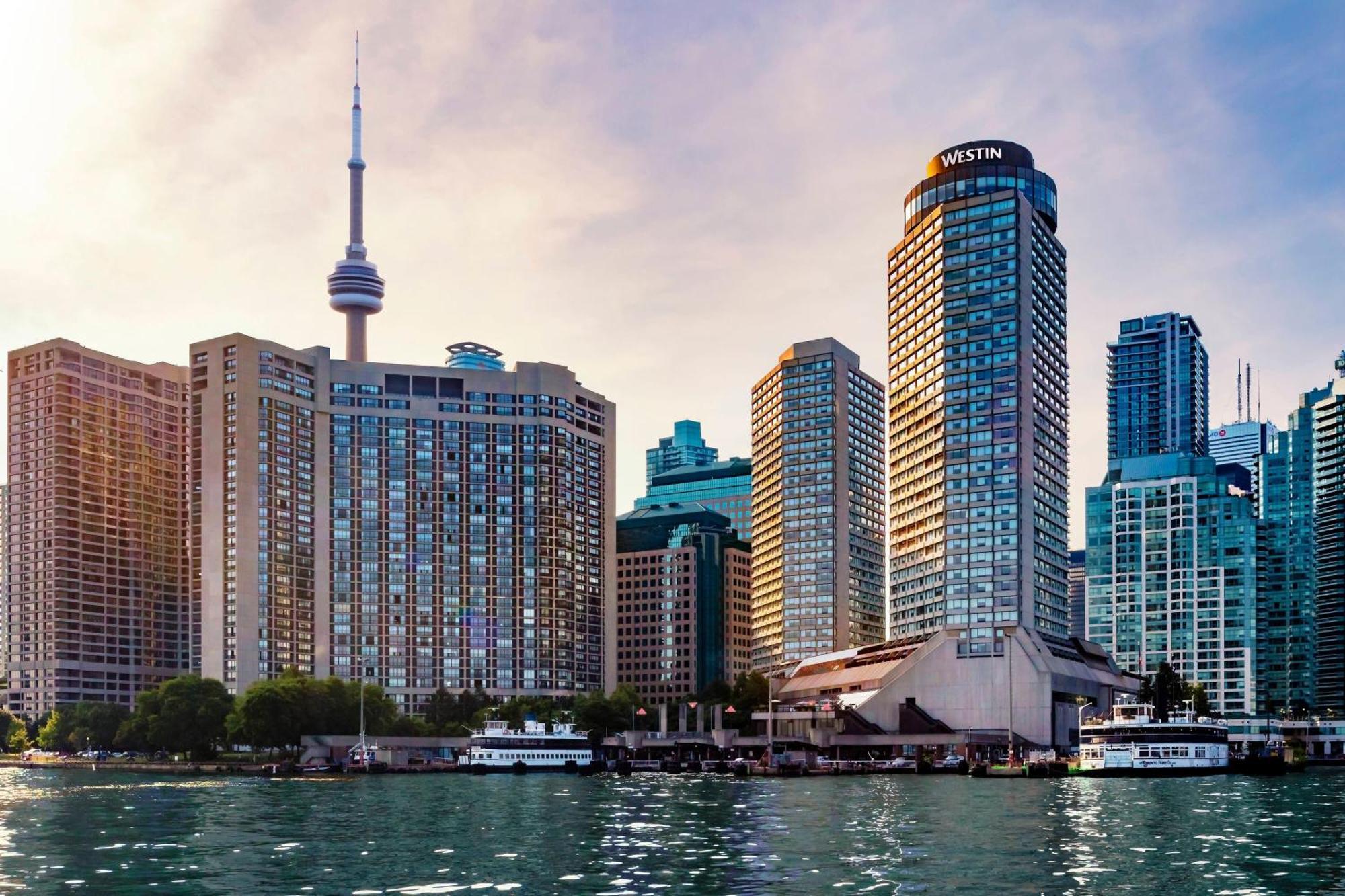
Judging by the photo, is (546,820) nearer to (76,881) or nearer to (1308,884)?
(76,881)

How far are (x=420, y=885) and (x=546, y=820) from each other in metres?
51.7

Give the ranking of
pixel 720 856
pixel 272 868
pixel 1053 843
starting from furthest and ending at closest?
pixel 1053 843 → pixel 720 856 → pixel 272 868

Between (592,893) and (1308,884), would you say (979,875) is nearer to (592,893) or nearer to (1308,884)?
(1308,884)

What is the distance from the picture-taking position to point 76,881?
88.4m

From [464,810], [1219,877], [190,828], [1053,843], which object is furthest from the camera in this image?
[464,810]

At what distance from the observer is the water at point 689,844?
87938mm

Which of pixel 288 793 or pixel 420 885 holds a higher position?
pixel 420 885

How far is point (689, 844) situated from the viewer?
111312 millimetres

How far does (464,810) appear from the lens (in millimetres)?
154375

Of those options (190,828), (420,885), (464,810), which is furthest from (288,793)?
(420,885)

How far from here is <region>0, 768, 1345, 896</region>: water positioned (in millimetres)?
87938

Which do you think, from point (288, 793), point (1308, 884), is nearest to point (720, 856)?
point (1308, 884)

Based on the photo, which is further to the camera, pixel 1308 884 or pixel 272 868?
pixel 272 868

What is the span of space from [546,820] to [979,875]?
56567mm
